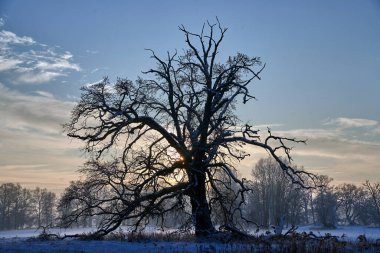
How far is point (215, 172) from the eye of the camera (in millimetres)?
19031

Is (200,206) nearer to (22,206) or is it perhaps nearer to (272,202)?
(272,202)

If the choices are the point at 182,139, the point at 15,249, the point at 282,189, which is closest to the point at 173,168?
the point at 182,139

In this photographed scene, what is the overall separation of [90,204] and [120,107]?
4871 mm

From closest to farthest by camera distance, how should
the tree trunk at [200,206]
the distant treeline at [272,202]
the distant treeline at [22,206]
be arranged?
the tree trunk at [200,206] → the distant treeline at [272,202] → the distant treeline at [22,206]

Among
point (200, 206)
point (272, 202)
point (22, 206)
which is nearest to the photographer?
point (200, 206)

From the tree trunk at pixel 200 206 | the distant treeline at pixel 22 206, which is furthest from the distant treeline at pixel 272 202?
the tree trunk at pixel 200 206

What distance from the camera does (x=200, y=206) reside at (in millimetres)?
17172

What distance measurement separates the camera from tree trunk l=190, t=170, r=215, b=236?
1656 centimetres

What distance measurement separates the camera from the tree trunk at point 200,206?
16562 millimetres

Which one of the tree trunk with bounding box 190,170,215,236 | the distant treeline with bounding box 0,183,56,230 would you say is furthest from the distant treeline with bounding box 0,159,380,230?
the tree trunk with bounding box 190,170,215,236

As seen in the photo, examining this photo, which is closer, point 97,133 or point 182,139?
point 97,133

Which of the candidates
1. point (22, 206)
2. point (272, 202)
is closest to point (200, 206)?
point (272, 202)

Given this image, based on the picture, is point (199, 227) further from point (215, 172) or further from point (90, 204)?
point (90, 204)

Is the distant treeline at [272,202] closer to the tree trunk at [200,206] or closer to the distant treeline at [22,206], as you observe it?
the distant treeline at [22,206]
